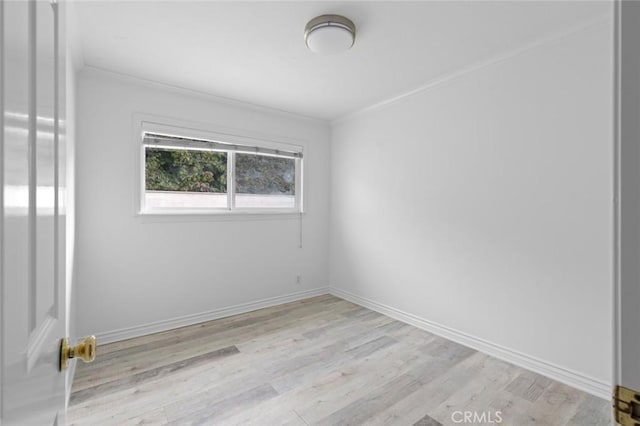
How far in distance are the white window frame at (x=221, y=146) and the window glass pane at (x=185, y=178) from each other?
0.18ft

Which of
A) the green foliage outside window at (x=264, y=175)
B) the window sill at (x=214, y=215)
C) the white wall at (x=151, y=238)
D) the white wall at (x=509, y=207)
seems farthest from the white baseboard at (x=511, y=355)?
the green foliage outside window at (x=264, y=175)

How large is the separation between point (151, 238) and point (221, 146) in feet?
3.95

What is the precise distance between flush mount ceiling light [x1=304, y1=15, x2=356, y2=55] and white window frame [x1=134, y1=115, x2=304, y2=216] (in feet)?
5.17

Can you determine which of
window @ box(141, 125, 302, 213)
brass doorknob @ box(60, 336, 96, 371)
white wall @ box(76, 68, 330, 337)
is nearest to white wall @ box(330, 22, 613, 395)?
window @ box(141, 125, 302, 213)

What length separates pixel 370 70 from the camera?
8.56 ft

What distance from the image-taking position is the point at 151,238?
2855 mm

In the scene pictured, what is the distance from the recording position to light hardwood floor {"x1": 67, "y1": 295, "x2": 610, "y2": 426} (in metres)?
1.76

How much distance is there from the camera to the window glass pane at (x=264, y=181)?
349cm

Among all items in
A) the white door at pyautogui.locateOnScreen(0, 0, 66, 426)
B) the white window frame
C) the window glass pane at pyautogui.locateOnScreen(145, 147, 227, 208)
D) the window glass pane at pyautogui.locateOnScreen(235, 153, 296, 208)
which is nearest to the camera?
the white door at pyautogui.locateOnScreen(0, 0, 66, 426)

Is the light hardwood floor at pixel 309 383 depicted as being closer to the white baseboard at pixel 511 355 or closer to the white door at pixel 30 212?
the white baseboard at pixel 511 355

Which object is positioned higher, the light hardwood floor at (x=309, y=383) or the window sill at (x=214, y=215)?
the window sill at (x=214, y=215)
